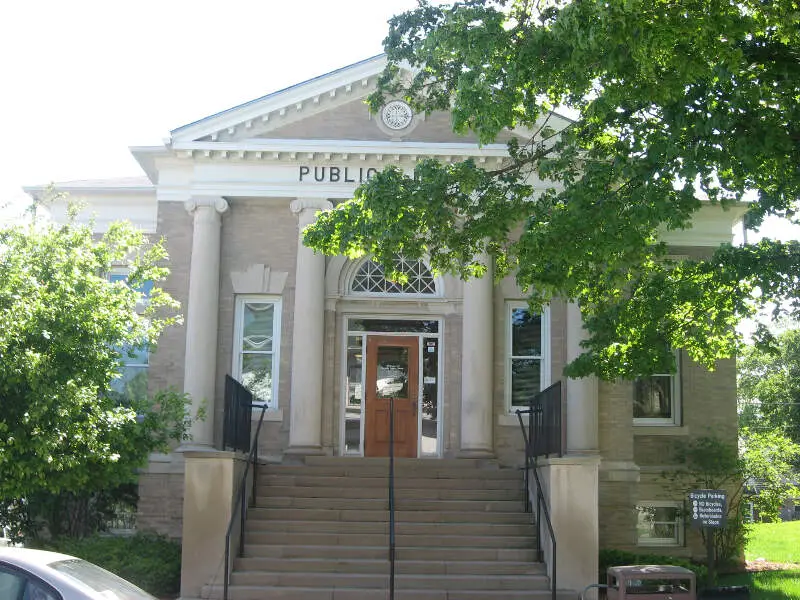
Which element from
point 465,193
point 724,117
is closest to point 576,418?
point 465,193

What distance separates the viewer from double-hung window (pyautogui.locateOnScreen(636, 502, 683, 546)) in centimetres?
2027

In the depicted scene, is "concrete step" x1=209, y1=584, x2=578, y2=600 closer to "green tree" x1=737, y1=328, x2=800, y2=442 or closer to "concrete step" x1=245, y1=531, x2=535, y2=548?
"concrete step" x1=245, y1=531, x2=535, y2=548

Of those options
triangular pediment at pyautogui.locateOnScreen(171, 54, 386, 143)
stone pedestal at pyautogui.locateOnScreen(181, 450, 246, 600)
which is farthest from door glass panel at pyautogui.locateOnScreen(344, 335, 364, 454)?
stone pedestal at pyautogui.locateOnScreen(181, 450, 246, 600)

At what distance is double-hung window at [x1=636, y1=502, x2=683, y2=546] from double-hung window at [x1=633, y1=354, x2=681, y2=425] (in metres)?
1.74

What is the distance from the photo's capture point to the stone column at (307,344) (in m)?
18.2

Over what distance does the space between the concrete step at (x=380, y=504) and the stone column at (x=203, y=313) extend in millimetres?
3087

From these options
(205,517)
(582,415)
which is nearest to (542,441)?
(582,415)

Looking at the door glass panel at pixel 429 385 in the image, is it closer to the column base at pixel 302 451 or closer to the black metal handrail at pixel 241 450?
the column base at pixel 302 451

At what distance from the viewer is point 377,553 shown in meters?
14.4

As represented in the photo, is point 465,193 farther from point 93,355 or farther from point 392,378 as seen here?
point 392,378

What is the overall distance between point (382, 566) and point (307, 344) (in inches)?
217

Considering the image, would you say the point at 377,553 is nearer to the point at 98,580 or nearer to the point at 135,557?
the point at 135,557

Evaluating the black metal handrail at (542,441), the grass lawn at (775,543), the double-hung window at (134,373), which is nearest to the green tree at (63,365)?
the double-hung window at (134,373)

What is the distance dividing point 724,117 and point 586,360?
18.0 feet
